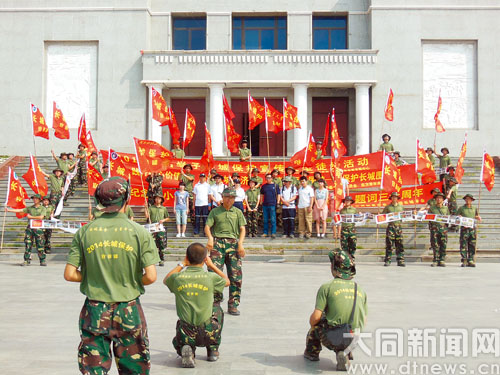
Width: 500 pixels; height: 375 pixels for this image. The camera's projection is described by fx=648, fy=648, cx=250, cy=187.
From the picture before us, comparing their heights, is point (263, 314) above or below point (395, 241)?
below

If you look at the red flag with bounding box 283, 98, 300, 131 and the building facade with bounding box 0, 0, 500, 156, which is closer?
the red flag with bounding box 283, 98, 300, 131

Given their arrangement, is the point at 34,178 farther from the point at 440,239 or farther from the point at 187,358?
the point at 187,358

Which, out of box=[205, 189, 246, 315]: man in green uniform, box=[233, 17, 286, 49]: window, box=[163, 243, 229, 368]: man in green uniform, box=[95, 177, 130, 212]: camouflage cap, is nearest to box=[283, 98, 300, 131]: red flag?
box=[233, 17, 286, 49]: window

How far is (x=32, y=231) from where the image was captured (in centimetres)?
1577

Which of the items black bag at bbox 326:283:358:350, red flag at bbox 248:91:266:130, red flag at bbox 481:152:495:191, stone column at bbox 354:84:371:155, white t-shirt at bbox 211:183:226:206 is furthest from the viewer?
stone column at bbox 354:84:371:155

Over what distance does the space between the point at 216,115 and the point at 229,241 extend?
19.3 m

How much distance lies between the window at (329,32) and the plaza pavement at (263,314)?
1719 cm

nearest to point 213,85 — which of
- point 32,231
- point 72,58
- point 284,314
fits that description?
point 72,58

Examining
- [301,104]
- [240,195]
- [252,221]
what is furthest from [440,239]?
[301,104]

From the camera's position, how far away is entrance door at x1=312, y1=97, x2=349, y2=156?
29.5m

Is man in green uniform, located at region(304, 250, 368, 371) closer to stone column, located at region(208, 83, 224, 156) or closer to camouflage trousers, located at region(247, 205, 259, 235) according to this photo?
camouflage trousers, located at region(247, 205, 259, 235)

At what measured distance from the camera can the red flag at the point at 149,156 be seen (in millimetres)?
17438

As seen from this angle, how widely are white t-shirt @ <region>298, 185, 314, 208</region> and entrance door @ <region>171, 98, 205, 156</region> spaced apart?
1249 centimetres

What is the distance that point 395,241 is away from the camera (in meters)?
15.7
